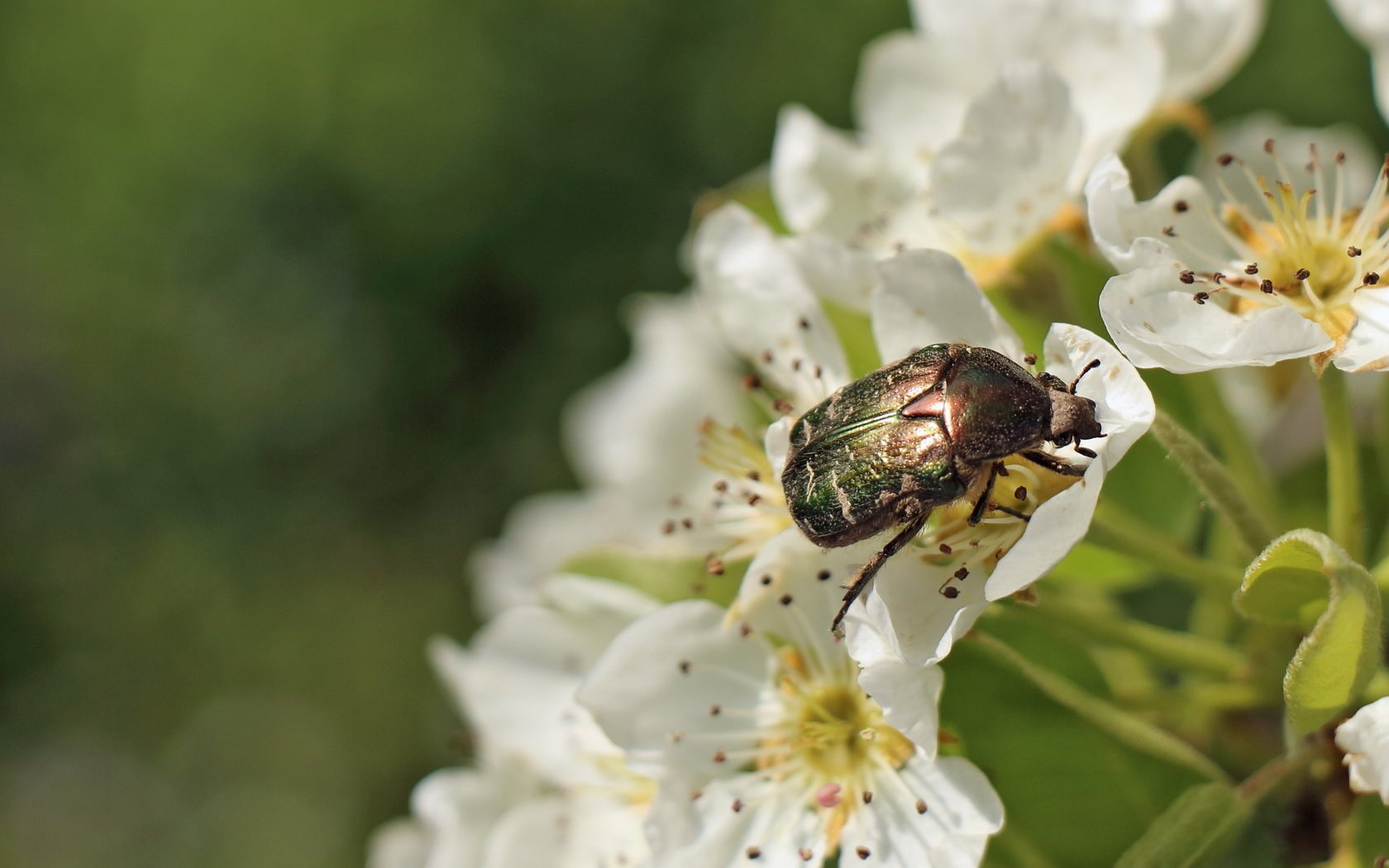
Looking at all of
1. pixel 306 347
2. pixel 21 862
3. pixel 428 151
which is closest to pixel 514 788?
pixel 428 151

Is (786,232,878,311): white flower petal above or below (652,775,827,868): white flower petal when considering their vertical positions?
above

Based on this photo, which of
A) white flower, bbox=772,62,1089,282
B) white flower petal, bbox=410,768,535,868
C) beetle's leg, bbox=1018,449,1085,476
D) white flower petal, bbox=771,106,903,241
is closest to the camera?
beetle's leg, bbox=1018,449,1085,476

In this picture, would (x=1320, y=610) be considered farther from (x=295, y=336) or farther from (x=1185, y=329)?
(x=295, y=336)

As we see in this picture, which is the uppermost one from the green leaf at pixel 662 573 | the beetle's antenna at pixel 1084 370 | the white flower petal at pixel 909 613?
the green leaf at pixel 662 573

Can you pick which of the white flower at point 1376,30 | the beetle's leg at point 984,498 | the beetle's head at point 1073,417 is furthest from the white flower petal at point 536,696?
Answer: the white flower at point 1376,30

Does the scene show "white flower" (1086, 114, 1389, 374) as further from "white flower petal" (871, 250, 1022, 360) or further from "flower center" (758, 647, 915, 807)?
"flower center" (758, 647, 915, 807)

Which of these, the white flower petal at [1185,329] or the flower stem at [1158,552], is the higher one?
the white flower petal at [1185,329]

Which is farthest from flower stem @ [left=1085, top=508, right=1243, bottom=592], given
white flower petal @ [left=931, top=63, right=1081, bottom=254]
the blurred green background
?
the blurred green background

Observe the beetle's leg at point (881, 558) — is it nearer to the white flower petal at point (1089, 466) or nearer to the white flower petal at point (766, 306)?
the white flower petal at point (1089, 466)
